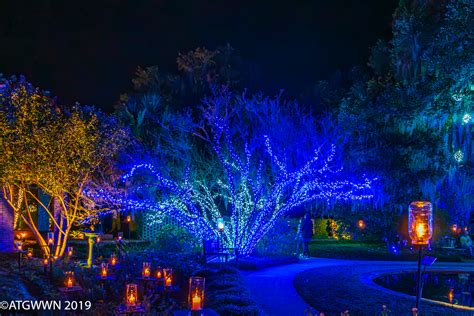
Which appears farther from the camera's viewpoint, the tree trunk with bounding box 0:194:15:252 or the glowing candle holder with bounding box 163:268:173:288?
the tree trunk with bounding box 0:194:15:252

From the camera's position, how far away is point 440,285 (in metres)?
14.1

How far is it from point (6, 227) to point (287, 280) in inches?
337

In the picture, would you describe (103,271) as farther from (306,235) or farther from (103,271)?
(306,235)

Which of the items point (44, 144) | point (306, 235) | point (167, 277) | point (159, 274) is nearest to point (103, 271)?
point (159, 274)

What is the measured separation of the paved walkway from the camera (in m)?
10.8

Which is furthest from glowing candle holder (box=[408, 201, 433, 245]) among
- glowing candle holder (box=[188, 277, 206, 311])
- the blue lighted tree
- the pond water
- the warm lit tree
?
the warm lit tree

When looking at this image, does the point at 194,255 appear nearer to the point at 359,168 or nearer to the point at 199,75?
the point at 359,168

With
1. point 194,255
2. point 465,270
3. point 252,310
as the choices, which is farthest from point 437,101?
point 252,310

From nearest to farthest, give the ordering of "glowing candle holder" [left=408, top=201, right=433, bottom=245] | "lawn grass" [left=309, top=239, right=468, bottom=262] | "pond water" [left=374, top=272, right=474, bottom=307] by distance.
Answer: "glowing candle holder" [left=408, top=201, right=433, bottom=245]
"pond water" [left=374, top=272, right=474, bottom=307]
"lawn grass" [left=309, top=239, right=468, bottom=262]

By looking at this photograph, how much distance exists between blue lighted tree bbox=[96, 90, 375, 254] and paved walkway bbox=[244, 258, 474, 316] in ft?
7.27

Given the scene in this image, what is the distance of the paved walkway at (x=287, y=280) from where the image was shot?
1075 centimetres

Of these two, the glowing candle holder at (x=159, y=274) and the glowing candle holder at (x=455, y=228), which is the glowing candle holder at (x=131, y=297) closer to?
the glowing candle holder at (x=159, y=274)

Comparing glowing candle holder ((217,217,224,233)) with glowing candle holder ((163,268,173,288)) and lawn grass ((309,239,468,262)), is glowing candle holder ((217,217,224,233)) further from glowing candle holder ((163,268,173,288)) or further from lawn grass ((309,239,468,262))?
glowing candle holder ((163,268,173,288))

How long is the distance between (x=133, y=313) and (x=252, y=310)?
Result: 239cm
